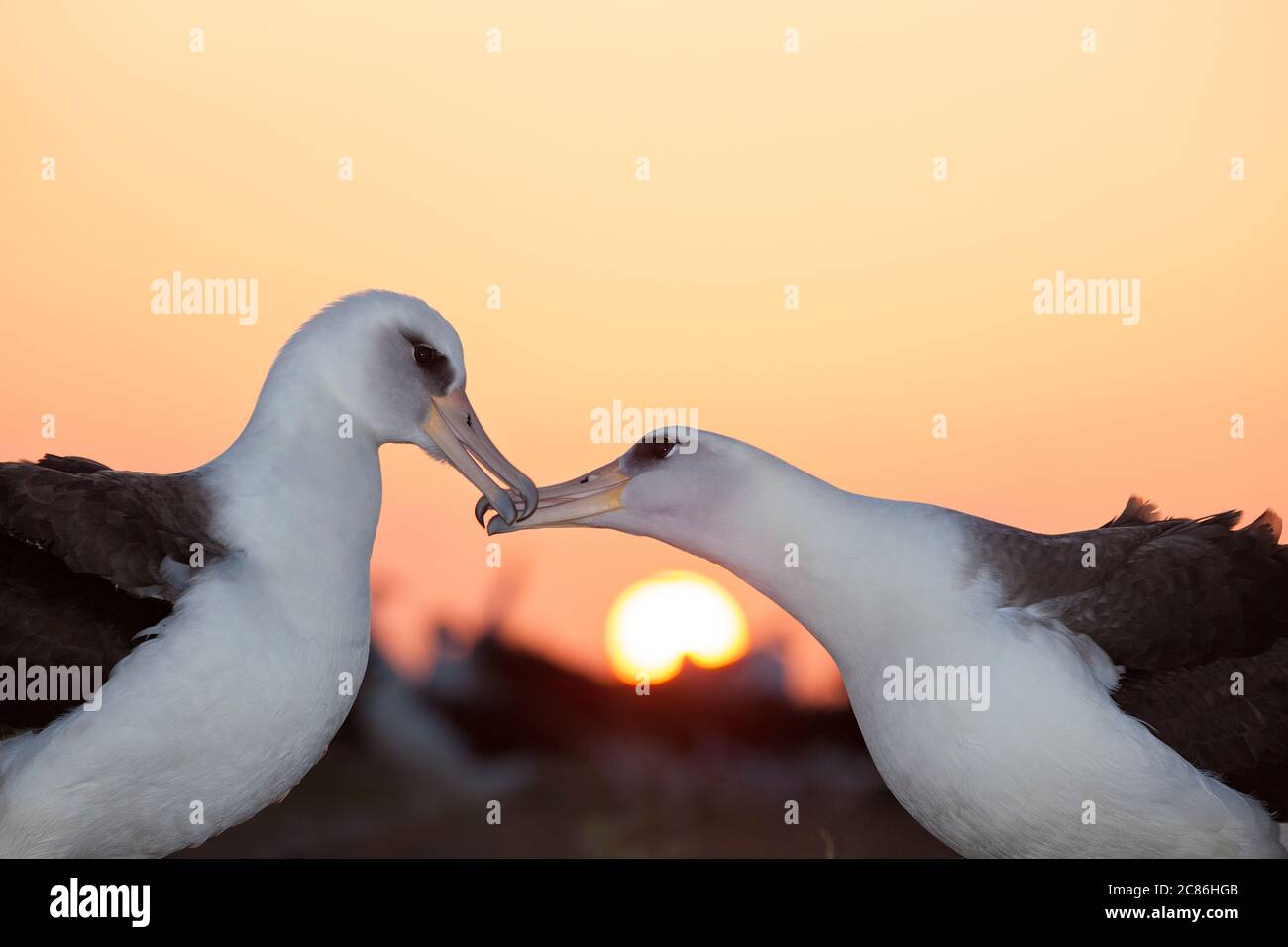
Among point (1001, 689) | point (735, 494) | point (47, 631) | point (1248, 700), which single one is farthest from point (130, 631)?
point (1248, 700)

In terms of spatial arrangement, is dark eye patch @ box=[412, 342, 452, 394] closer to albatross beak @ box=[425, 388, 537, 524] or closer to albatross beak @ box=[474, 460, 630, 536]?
albatross beak @ box=[425, 388, 537, 524]

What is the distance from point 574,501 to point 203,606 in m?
1.21

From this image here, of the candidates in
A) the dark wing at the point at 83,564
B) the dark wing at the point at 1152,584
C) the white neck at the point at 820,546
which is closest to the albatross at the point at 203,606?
the dark wing at the point at 83,564

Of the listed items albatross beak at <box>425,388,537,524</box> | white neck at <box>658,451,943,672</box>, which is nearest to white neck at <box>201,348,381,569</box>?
albatross beak at <box>425,388,537,524</box>

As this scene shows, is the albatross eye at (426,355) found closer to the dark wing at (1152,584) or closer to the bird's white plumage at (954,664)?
the bird's white plumage at (954,664)

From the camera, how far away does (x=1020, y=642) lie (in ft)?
12.9

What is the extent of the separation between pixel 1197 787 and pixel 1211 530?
930 millimetres

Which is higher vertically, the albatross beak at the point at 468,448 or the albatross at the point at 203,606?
the albatross beak at the point at 468,448

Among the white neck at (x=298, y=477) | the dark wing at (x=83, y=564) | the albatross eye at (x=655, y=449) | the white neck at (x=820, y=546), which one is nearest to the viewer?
the dark wing at (x=83, y=564)

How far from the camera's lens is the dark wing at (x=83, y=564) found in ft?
12.3

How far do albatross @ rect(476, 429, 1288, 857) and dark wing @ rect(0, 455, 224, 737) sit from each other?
38.0 inches

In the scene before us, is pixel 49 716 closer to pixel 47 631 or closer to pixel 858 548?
pixel 47 631

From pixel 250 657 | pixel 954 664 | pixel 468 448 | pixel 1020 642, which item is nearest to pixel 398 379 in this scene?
pixel 468 448

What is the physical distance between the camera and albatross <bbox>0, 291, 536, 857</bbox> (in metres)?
3.60
